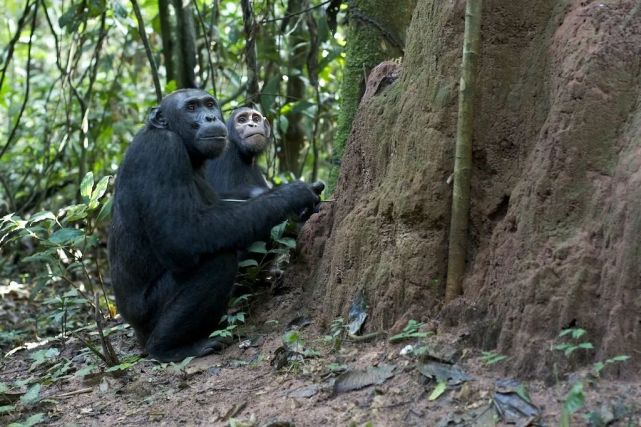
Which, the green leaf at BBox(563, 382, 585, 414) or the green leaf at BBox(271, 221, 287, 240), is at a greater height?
the green leaf at BBox(271, 221, 287, 240)

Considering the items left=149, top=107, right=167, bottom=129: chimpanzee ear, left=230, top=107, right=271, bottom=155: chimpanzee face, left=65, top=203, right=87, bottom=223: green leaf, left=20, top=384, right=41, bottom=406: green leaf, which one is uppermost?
left=149, top=107, right=167, bottom=129: chimpanzee ear

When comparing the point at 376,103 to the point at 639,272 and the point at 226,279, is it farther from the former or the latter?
the point at 639,272

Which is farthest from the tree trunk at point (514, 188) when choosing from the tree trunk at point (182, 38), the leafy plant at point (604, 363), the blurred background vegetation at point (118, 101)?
the tree trunk at point (182, 38)

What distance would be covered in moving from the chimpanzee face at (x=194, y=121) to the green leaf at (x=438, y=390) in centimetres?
339

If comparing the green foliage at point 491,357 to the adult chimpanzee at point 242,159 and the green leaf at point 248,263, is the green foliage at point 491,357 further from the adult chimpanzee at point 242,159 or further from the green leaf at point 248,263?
the adult chimpanzee at point 242,159

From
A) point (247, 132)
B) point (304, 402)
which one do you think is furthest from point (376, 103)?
point (247, 132)

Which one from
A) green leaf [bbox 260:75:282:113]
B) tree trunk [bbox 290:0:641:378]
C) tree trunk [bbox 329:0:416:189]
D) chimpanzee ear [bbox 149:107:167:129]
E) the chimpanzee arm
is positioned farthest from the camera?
green leaf [bbox 260:75:282:113]

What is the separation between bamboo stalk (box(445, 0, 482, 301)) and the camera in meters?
Result: 4.75

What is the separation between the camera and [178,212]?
6.49 meters

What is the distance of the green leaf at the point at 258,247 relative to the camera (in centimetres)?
662

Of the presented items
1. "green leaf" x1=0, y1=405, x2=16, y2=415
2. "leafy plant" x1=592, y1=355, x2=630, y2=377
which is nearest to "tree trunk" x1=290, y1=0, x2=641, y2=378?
"leafy plant" x1=592, y1=355, x2=630, y2=377

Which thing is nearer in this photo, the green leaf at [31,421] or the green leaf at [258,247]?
the green leaf at [31,421]

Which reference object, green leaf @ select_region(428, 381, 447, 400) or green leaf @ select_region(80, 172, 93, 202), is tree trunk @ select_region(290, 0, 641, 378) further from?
green leaf @ select_region(80, 172, 93, 202)

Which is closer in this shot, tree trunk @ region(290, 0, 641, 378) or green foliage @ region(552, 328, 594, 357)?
green foliage @ region(552, 328, 594, 357)
